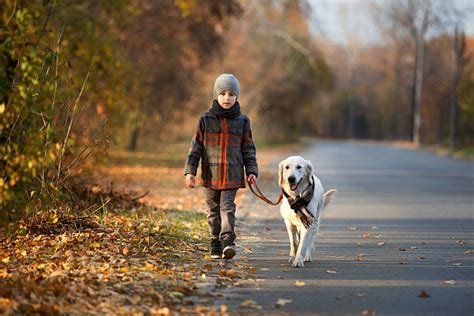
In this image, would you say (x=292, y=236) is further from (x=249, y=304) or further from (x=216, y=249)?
(x=249, y=304)

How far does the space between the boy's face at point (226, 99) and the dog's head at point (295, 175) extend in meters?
0.86

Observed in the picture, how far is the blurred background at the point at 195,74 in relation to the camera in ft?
26.5

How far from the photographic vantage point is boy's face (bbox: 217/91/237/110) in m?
8.53

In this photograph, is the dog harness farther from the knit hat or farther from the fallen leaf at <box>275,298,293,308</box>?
the fallen leaf at <box>275,298,293,308</box>

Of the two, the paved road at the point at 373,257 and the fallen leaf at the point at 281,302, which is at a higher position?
the paved road at the point at 373,257

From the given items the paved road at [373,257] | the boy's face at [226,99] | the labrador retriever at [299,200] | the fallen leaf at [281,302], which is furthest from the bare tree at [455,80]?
the fallen leaf at [281,302]

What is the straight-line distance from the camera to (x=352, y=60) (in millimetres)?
95875

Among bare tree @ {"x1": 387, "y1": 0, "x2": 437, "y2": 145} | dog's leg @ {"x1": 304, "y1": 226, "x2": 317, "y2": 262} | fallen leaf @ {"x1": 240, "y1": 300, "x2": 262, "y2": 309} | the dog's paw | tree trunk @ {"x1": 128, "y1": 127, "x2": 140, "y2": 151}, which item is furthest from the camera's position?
bare tree @ {"x1": 387, "y1": 0, "x2": 437, "y2": 145}

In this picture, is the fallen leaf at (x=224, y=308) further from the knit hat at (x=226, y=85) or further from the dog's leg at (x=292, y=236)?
the knit hat at (x=226, y=85)

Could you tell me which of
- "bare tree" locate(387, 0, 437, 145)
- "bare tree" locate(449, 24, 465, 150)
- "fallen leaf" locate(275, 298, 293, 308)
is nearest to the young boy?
"fallen leaf" locate(275, 298, 293, 308)

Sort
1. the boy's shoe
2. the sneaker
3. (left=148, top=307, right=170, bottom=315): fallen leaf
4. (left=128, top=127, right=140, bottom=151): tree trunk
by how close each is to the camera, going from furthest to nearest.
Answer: (left=128, top=127, right=140, bottom=151): tree trunk → the boy's shoe → the sneaker → (left=148, top=307, right=170, bottom=315): fallen leaf

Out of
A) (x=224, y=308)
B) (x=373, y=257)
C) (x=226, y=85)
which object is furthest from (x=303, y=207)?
(x=224, y=308)

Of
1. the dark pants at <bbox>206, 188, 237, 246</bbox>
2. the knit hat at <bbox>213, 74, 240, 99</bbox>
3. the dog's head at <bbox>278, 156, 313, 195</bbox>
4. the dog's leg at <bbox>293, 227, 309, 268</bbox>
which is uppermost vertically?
the knit hat at <bbox>213, 74, 240, 99</bbox>

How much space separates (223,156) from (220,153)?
5 centimetres
